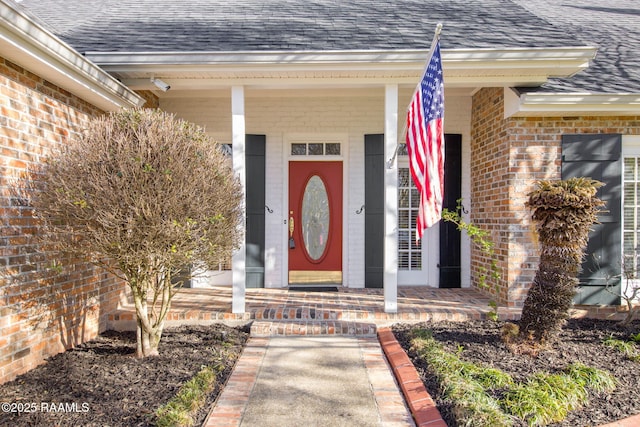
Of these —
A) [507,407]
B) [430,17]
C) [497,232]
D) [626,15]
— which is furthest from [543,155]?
[626,15]

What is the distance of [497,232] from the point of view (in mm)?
5449

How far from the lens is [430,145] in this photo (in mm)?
3676

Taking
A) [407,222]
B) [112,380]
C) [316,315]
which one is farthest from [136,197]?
[407,222]

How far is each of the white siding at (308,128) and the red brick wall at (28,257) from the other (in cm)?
258

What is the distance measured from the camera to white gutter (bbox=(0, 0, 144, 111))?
9.45 feet

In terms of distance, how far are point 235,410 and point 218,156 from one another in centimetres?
215

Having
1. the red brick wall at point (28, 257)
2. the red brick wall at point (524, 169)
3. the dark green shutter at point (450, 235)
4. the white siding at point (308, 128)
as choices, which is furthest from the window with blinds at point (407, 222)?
the red brick wall at point (28, 257)

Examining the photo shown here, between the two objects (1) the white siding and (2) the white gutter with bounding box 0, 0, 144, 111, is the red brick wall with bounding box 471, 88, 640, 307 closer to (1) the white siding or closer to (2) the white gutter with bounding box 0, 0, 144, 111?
(1) the white siding

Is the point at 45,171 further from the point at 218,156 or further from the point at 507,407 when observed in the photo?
the point at 507,407

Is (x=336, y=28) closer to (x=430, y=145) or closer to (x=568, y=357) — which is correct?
(x=430, y=145)

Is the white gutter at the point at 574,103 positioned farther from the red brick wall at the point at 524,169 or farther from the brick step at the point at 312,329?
the brick step at the point at 312,329

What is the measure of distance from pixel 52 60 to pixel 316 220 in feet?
13.6

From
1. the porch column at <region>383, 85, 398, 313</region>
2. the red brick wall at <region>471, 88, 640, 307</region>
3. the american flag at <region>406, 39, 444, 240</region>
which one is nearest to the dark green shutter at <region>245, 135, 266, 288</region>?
the porch column at <region>383, 85, 398, 313</region>

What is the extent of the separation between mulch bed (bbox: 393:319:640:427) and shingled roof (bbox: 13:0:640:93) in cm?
287
